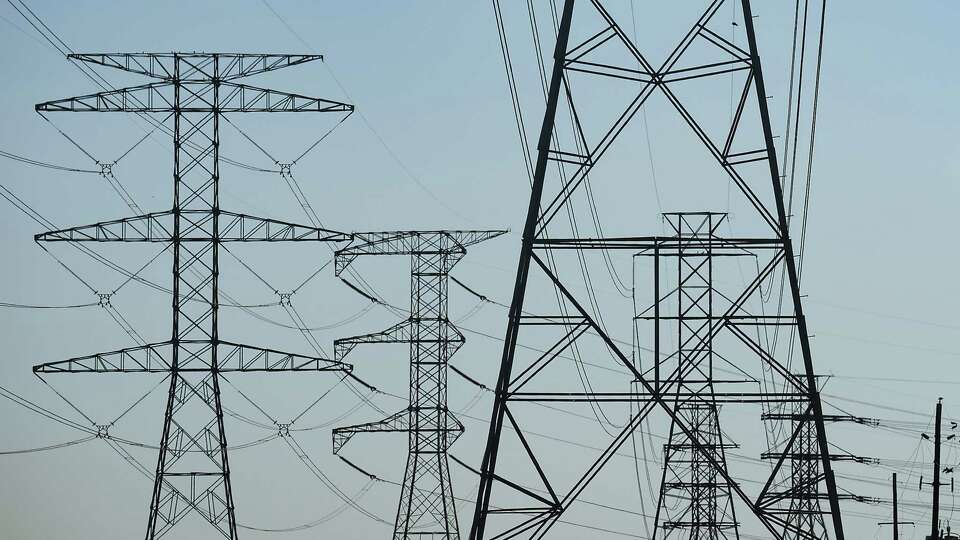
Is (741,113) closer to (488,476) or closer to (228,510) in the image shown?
(488,476)

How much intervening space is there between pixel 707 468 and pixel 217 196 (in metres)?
22.0

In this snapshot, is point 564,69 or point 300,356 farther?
point 300,356

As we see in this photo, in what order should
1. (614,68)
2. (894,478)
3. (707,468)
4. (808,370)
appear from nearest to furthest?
(808,370), (614,68), (707,468), (894,478)

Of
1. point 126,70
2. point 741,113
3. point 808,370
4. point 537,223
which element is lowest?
point 808,370

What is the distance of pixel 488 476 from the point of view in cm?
2311

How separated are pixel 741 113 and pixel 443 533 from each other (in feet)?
90.8

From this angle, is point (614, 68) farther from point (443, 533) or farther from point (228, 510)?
point (443, 533)

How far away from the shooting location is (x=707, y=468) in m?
55.1

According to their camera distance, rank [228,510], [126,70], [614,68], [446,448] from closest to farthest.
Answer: [614,68]
[228,510]
[126,70]
[446,448]

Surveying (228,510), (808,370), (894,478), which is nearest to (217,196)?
(228,510)

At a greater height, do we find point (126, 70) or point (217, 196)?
point (126, 70)

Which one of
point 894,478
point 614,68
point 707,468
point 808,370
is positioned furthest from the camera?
point 894,478

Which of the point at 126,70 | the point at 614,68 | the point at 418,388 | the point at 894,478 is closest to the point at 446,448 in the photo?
the point at 418,388

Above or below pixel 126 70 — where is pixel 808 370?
below
